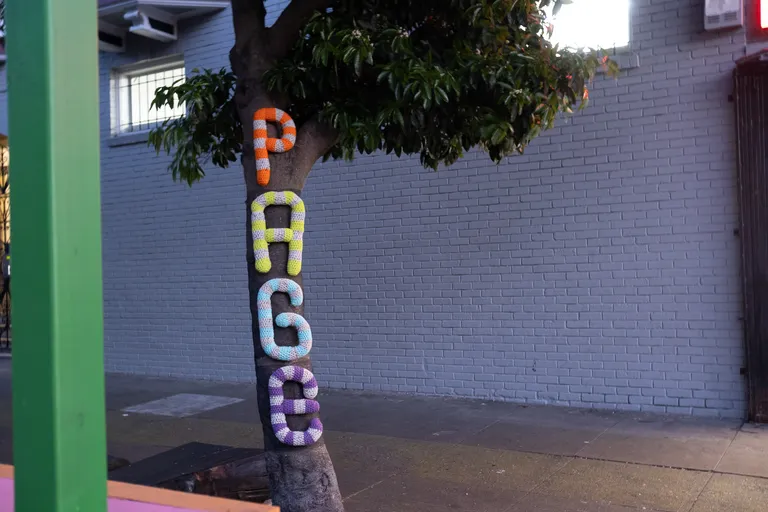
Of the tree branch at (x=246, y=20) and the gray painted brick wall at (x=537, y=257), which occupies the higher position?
the tree branch at (x=246, y=20)

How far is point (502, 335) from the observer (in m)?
8.59

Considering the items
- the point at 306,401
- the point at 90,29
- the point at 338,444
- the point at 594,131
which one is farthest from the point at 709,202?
the point at 90,29

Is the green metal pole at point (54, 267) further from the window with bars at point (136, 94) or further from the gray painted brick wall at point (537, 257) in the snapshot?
the window with bars at point (136, 94)

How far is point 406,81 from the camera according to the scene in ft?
15.3

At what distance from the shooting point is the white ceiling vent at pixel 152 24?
33.8 feet

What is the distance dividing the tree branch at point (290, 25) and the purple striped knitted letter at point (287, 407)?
6.22ft

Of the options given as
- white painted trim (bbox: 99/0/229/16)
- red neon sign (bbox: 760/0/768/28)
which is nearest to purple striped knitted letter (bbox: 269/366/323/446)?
red neon sign (bbox: 760/0/768/28)

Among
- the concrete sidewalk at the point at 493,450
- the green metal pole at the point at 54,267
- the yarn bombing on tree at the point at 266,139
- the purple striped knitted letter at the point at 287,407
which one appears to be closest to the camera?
the green metal pole at the point at 54,267

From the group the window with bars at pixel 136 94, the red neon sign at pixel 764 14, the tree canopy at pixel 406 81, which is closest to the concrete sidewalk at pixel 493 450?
the tree canopy at pixel 406 81

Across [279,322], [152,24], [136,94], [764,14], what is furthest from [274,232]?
[136,94]

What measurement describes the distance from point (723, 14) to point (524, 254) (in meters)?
2.86

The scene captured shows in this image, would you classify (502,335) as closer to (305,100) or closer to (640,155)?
(640,155)

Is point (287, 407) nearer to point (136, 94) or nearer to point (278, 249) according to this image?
point (278, 249)

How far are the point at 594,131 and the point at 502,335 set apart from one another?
2.26 metres
